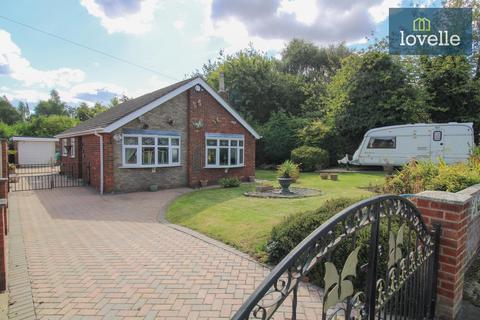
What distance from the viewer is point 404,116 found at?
1961 cm

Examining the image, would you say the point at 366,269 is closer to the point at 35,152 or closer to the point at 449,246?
the point at 449,246

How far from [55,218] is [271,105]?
2239 cm

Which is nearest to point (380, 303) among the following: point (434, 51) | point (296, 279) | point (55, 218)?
point (296, 279)

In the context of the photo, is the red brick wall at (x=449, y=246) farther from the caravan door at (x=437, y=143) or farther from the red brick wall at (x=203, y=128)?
the caravan door at (x=437, y=143)

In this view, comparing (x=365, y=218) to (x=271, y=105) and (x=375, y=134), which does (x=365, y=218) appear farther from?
(x=271, y=105)

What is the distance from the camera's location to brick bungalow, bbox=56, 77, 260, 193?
38.8 ft

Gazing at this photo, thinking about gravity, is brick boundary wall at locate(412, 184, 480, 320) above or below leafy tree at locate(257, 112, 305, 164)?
below

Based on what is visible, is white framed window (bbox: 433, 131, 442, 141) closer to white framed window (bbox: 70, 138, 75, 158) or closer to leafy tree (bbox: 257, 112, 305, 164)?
leafy tree (bbox: 257, 112, 305, 164)

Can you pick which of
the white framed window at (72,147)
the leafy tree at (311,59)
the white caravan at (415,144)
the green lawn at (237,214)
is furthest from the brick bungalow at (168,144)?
the leafy tree at (311,59)

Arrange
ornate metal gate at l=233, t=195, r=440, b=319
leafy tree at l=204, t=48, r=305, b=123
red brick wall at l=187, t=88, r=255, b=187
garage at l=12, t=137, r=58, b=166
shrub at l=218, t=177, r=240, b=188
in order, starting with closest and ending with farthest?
ornate metal gate at l=233, t=195, r=440, b=319, shrub at l=218, t=177, r=240, b=188, red brick wall at l=187, t=88, r=255, b=187, garage at l=12, t=137, r=58, b=166, leafy tree at l=204, t=48, r=305, b=123

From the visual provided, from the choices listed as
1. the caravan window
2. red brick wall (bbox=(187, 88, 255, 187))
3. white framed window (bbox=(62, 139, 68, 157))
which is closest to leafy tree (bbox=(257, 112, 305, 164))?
the caravan window

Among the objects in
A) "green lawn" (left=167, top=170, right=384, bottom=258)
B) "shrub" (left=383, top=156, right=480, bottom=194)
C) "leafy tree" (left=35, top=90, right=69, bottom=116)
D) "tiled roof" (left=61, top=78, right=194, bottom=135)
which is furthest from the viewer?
"leafy tree" (left=35, top=90, right=69, bottom=116)

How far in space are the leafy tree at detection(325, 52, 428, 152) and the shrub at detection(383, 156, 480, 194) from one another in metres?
14.6

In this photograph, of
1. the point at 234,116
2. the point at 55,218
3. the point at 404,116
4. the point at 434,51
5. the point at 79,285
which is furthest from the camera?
the point at 434,51
